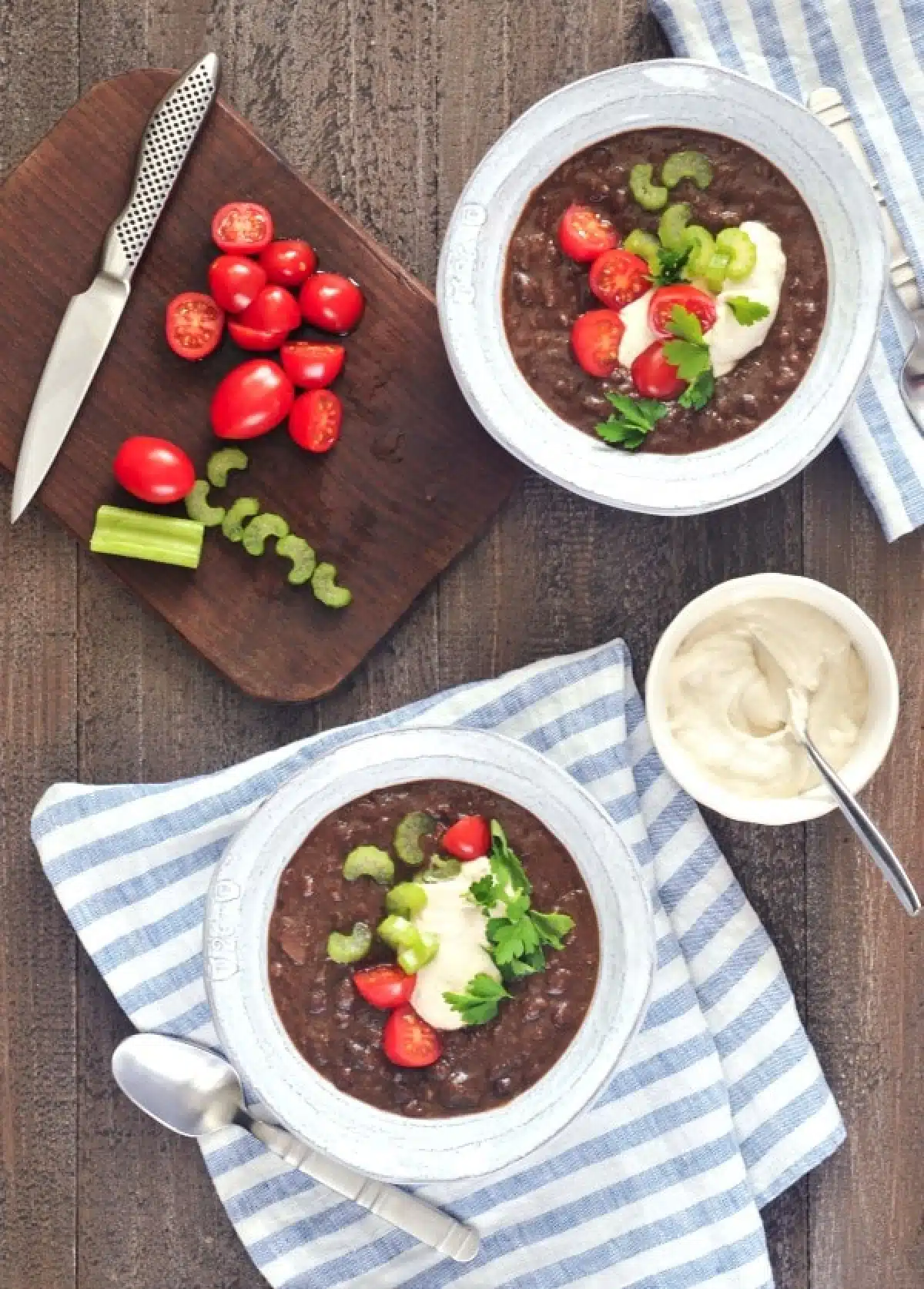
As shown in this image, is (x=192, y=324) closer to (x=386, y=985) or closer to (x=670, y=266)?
(x=670, y=266)

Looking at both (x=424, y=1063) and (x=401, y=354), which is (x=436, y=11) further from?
(x=424, y=1063)

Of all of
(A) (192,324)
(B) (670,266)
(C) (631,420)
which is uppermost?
(A) (192,324)

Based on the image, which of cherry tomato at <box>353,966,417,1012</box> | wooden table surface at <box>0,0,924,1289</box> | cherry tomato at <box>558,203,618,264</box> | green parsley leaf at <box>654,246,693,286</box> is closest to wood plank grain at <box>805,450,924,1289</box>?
wooden table surface at <box>0,0,924,1289</box>

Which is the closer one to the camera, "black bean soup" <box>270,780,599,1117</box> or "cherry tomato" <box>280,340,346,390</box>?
"black bean soup" <box>270,780,599,1117</box>

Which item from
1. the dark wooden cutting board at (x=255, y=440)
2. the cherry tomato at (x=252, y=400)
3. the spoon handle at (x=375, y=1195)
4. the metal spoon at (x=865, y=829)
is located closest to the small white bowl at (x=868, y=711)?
the metal spoon at (x=865, y=829)

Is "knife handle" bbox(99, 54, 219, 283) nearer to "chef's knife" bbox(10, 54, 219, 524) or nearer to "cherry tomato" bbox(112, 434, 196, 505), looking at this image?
"chef's knife" bbox(10, 54, 219, 524)

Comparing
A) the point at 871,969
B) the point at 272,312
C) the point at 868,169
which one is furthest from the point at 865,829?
the point at 272,312

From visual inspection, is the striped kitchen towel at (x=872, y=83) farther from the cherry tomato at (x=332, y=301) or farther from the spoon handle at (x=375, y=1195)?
the spoon handle at (x=375, y=1195)
